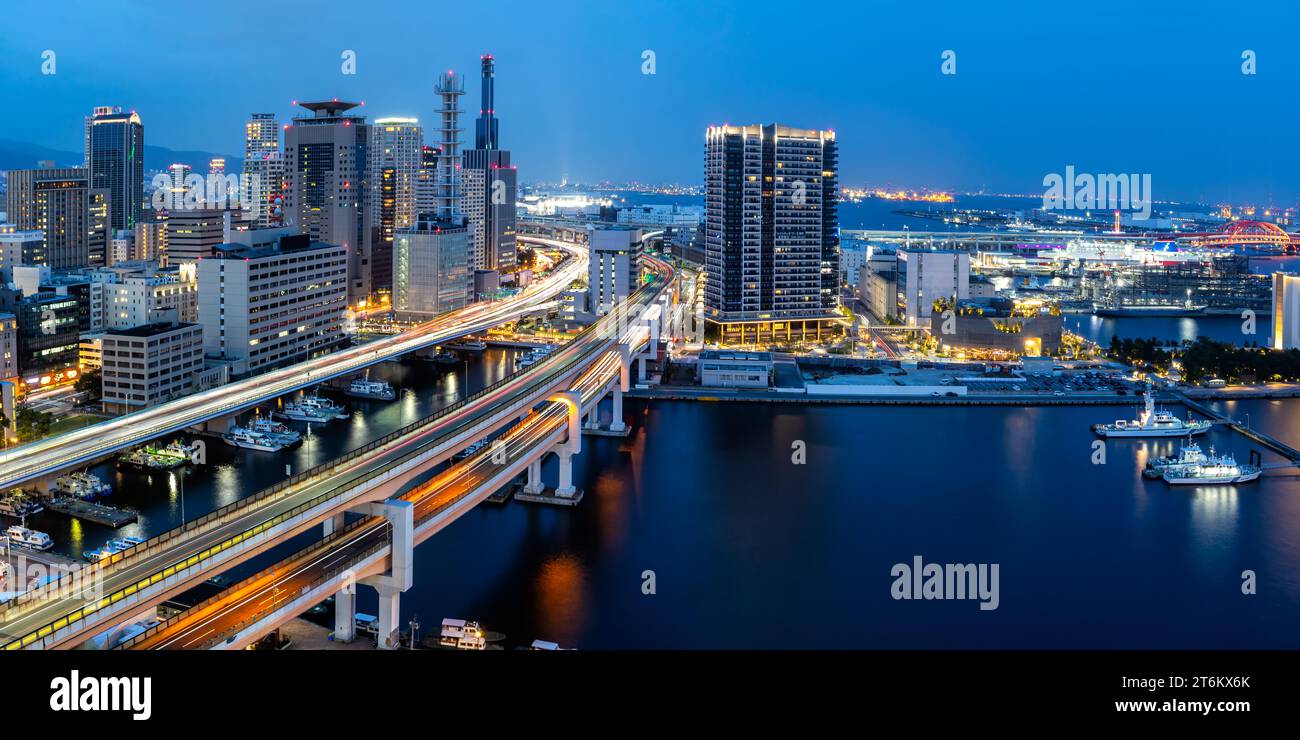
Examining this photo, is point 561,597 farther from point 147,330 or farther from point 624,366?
point 147,330

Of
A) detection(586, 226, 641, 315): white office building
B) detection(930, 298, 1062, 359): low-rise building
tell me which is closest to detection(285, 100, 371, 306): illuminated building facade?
detection(586, 226, 641, 315): white office building

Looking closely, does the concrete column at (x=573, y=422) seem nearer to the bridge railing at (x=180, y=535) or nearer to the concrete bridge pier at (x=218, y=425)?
the bridge railing at (x=180, y=535)

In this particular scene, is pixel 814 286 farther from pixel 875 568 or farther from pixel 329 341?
pixel 875 568

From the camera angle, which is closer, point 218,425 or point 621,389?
point 218,425

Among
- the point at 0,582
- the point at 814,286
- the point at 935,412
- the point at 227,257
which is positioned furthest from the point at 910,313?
the point at 0,582

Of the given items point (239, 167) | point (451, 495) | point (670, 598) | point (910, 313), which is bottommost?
point (670, 598)

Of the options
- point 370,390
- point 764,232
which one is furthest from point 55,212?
point 764,232
